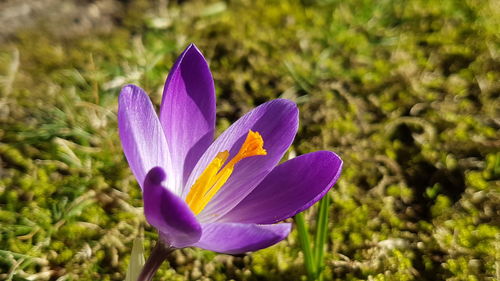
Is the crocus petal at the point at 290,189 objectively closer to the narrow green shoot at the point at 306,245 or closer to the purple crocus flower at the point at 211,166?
the purple crocus flower at the point at 211,166

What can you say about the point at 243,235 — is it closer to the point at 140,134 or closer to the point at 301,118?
the point at 140,134

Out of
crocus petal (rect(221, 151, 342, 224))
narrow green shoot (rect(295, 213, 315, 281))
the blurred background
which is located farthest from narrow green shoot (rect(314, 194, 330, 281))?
crocus petal (rect(221, 151, 342, 224))

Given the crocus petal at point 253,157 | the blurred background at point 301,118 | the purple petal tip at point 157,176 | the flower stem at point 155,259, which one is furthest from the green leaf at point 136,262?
the blurred background at point 301,118

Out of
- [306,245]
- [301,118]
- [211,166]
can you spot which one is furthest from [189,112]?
[301,118]

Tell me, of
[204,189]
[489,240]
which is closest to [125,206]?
[204,189]

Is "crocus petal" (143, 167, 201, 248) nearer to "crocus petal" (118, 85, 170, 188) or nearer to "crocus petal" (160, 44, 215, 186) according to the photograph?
"crocus petal" (118, 85, 170, 188)

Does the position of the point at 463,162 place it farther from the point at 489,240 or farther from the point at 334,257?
the point at 334,257
